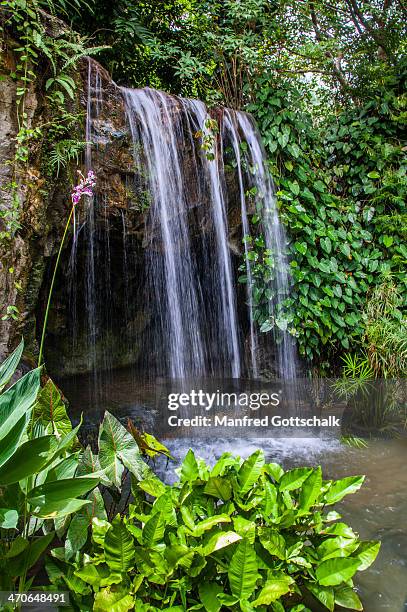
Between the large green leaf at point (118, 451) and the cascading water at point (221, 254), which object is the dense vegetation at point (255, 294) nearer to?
the large green leaf at point (118, 451)

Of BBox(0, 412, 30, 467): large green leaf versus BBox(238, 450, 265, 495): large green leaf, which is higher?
BBox(0, 412, 30, 467): large green leaf

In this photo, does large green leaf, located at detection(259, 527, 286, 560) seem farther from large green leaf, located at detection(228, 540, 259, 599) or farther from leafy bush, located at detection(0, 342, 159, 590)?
leafy bush, located at detection(0, 342, 159, 590)

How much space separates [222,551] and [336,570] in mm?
455

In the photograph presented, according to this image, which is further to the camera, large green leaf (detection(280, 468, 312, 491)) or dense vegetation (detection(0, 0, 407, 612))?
large green leaf (detection(280, 468, 312, 491))

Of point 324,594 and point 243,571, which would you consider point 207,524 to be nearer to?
point 243,571

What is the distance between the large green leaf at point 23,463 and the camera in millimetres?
1465

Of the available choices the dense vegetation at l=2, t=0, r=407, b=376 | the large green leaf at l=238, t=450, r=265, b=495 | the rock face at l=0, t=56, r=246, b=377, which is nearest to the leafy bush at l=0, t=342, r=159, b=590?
the large green leaf at l=238, t=450, r=265, b=495

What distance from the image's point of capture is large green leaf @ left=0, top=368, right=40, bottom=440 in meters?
1.55

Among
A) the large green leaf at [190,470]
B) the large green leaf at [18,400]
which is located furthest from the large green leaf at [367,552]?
the large green leaf at [18,400]

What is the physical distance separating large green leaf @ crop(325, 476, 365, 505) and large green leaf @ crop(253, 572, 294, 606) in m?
0.42

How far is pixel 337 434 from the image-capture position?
14.3 feet

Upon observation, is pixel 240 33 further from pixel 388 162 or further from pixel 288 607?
pixel 288 607

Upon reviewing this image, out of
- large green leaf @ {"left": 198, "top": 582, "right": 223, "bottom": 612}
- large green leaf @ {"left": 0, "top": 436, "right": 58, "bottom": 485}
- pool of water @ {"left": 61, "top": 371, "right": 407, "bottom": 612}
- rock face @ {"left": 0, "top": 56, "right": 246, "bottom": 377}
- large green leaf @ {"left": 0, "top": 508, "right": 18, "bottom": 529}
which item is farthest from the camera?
rock face @ {"left": 0, "top": 56, "right": 246, "bottom": 377}

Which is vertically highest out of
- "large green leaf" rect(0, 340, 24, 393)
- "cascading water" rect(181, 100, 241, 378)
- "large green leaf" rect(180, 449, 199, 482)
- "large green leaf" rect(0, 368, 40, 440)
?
"cascading water" rect(181, 100, 241, 378)
